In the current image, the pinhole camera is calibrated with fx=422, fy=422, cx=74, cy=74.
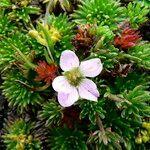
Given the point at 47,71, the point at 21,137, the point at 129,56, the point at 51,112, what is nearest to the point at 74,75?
Answer: the point at 47,71

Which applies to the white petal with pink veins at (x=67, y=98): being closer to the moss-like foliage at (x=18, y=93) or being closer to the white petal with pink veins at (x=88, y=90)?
the white petal with pink veins at (x=88, y=90)

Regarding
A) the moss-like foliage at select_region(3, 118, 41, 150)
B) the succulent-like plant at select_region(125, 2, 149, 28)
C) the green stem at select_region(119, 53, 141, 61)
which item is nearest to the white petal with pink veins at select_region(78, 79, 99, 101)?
the green stem at select_region(119, 53, 141, 61)

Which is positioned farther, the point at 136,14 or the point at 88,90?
the point at 136,14

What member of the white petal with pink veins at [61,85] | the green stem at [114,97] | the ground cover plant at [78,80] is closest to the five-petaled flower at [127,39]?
the ground cover plant at [78,80]

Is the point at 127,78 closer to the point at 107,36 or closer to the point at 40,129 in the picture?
the point at 107,36

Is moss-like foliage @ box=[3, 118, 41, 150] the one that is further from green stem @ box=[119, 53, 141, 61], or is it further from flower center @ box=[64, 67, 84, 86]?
green stem @ box=[119, 53, 141, 61]

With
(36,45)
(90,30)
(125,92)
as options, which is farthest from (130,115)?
(36,45)

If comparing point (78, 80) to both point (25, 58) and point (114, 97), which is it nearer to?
point (114, 97)
